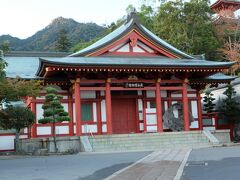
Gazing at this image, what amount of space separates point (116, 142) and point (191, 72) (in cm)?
694

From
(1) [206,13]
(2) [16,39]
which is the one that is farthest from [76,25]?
(1) [206,13]

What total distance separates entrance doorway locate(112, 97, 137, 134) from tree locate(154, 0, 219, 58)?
66.7 feet

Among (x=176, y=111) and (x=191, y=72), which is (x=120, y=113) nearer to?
(x=176, y=111)

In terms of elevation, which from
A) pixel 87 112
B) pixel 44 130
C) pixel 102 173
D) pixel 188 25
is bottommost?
pixel 102 173

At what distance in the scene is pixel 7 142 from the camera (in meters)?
21.1

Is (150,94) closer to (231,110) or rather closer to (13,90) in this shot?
(231,110)

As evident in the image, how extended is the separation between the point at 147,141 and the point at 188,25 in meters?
27.2

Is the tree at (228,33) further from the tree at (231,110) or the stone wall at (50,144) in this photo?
the stone wall at (50,144)

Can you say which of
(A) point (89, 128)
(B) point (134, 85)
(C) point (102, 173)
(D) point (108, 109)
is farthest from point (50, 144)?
(C) point (102, 173)

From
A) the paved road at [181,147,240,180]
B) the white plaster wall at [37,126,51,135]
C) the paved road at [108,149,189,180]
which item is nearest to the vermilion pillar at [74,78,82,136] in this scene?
the white plaster wall at [37,126,51,135]

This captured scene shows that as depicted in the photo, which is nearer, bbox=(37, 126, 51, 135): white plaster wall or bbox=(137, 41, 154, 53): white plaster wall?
bbox=(37, 126, 51, 135): white plaster wall

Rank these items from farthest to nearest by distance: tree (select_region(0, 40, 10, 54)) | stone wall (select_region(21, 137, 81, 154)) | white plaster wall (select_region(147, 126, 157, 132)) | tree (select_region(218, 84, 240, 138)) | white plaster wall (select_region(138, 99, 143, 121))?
tree (select_region(218, 84, 240, 138))
white plaster wall (select_region(138, 99, 143, 121))
white plaster wall (select_region(147, 126, 157, 132))
stone wall (select_region(21, 137, 81, 154))
tree (select_region(0, 40, 10, 54))

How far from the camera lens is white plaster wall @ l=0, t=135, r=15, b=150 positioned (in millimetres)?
20984

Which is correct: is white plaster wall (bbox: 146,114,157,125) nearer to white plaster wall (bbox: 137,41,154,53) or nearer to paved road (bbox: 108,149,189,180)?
white plaster wall (bbox: 137,41,154,53)
